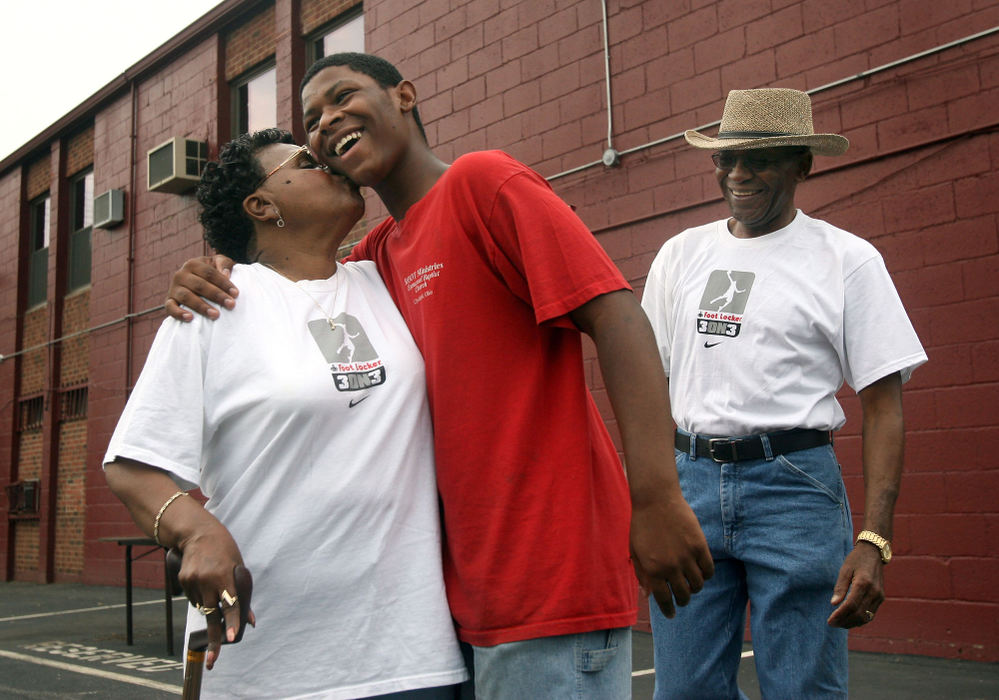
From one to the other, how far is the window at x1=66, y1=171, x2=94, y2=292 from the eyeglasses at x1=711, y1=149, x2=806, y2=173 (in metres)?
13.7

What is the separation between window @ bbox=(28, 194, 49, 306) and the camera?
53.0 ft

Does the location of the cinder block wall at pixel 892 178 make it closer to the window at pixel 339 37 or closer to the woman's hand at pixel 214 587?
the window at pixel 339 37

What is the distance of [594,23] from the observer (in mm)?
7441

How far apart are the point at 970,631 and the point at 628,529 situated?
4.39 meters

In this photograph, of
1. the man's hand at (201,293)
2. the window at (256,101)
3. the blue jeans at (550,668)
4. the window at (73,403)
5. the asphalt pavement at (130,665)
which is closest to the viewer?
the blue jeans at (550,668)

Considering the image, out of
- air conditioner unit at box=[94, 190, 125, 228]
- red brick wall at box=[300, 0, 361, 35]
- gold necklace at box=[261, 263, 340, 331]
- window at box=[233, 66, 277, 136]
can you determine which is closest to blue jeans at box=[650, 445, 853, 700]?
gold necklace at box=[261, 263, 340, 331]

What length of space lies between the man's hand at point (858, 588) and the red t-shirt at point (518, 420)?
0.91 m

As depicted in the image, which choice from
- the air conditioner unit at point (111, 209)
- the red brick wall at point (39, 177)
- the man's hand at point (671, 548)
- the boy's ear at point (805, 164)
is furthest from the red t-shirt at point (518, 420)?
the red brick wall at point (39, 177)

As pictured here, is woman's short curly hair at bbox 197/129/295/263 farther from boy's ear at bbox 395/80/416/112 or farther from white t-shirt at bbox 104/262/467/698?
white t-shirt at bbox 104/262/467/698

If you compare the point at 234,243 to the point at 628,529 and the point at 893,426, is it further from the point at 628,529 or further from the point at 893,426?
the point at 893,426

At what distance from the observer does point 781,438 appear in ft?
8.59

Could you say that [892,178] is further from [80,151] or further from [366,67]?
[80,151]

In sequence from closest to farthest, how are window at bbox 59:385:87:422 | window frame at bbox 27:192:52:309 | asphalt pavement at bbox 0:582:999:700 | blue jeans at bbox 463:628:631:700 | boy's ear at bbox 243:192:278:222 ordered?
blue jeans at bbox 463:628:631:700 < boy's ear at bbox 243:192:278:222 < asphalt pavement at bbox 0:582:999:700 < window at bbox 59:385:87:422 < window frame at bbox 27:192:52:309

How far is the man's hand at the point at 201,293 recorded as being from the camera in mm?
1822
